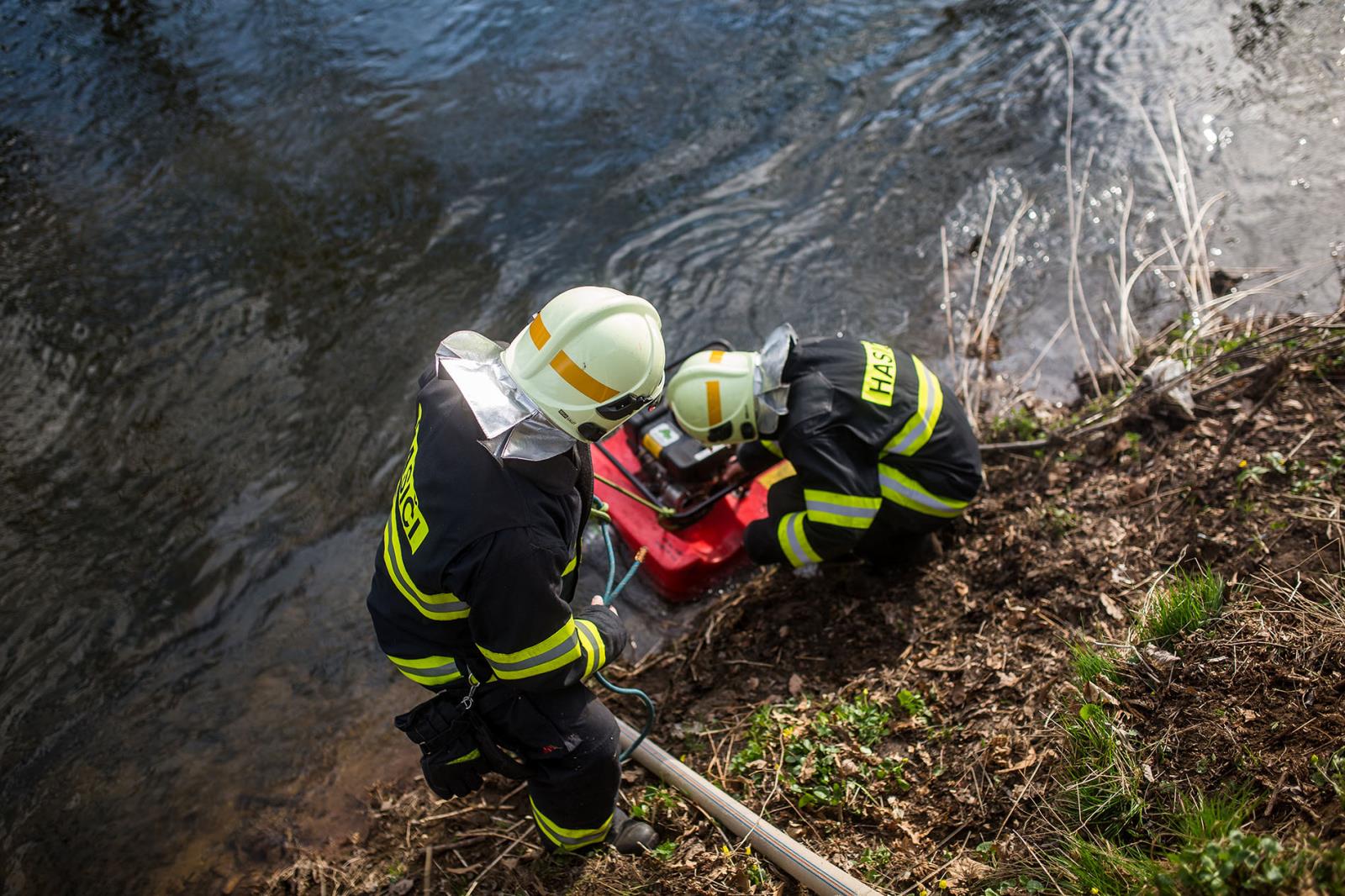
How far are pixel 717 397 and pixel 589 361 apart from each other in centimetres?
154

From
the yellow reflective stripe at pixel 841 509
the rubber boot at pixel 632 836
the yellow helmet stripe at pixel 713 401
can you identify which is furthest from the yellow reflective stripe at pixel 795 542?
the rubber boot at pixel 632 836

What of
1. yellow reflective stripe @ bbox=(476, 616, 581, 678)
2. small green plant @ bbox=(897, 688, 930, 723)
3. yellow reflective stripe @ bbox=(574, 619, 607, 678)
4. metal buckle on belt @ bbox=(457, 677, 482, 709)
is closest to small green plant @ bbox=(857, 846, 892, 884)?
small green plant @ bbox=(897, 688, 930, 723)

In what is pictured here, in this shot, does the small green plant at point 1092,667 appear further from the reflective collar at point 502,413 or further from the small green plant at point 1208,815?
the reflective collar at point 502,413

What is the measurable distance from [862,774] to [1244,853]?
5.20 feet

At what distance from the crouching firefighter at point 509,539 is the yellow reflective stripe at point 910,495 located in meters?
1.80

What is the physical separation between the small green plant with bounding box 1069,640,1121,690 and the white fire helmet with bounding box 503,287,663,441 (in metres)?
2.02

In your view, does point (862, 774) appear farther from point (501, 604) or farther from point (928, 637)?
point (501, 604)

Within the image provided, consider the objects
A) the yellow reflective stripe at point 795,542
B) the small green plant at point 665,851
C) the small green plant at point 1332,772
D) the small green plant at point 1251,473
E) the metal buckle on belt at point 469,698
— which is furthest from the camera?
the yellow reflective stripe at point 795,542

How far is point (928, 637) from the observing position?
4.25 metres

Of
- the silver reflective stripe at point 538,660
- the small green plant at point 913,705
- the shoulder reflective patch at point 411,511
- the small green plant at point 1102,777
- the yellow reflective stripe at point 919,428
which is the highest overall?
the shoulder reflective patch at point 411,511

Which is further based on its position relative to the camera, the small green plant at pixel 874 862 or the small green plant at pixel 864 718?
the small green plant at pixel 864 718

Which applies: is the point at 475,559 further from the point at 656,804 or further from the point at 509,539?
the point at 656,804

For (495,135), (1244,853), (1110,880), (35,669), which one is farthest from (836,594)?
(495,135)

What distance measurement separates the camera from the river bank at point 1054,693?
2.72m
